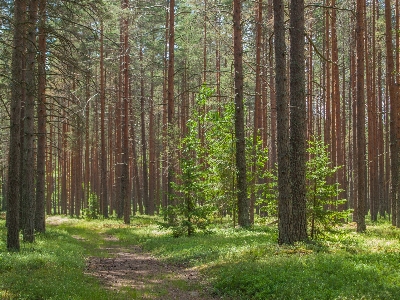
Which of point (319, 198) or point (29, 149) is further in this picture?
point (29, 149)

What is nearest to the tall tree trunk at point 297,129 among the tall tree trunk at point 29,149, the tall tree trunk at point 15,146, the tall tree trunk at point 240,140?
the tall tree trunk at point 240,140

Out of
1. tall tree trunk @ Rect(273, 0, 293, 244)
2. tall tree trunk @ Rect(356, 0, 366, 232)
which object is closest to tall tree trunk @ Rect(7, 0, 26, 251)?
tall tree trunk @ Rect(273, 0, 293, 244)

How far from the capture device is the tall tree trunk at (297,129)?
11445 mm

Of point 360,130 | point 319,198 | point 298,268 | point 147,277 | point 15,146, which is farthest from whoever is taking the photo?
point 360,130

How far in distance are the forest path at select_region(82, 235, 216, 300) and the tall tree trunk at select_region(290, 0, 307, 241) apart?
10.4 ft

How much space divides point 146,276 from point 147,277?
14 cm

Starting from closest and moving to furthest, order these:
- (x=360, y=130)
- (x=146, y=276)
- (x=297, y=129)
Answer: (x=146, y=276)
(x=297, y=129)
(x=360, y=130)

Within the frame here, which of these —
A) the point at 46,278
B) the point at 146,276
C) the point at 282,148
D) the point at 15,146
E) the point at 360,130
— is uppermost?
the point at 360,130

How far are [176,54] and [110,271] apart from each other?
30237 millimetres

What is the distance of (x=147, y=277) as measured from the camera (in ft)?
34.3

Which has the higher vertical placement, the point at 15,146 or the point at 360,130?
the point at 360,130

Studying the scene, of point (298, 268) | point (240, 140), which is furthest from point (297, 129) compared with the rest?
point (240, 140)

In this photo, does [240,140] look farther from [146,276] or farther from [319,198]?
[146,276]

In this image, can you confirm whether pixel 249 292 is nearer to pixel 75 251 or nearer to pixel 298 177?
pixel 298 177
